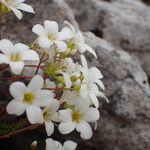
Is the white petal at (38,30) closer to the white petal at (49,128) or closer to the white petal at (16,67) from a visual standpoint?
the white petal at (16,67)

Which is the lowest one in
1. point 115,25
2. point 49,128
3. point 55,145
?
point 115,25

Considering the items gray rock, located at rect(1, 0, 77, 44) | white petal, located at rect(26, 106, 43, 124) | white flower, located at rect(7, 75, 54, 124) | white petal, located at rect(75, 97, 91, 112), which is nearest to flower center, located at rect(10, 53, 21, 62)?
white flower, located at rect(7, 75, 54, 124)

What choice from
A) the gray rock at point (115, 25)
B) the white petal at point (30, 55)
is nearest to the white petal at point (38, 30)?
the white petal at point (30, 55)

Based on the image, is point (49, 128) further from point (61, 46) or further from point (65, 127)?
point (61, 46)

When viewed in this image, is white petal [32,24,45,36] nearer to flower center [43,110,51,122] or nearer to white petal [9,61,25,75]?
white petal [9,61,25,75]

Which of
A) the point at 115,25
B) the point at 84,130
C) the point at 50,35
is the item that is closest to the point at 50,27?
the point at 50,35

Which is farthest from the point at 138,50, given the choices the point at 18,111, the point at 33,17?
the point at 18,111
